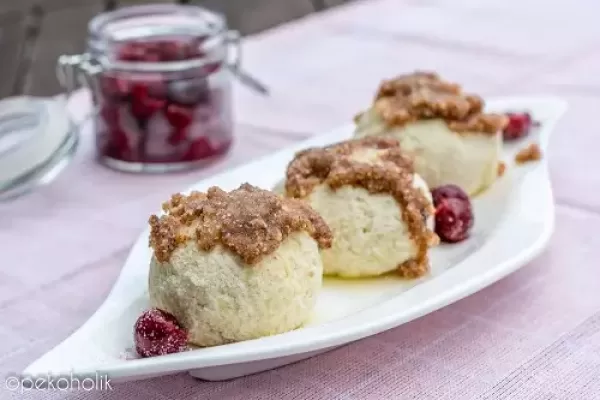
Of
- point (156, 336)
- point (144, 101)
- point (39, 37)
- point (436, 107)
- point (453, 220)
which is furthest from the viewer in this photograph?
point (39, 37)

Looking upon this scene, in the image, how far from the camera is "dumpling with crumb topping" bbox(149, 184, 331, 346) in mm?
966

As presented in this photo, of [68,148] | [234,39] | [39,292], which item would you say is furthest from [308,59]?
[39,292]

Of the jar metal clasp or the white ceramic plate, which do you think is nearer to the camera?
the white ceramic plate

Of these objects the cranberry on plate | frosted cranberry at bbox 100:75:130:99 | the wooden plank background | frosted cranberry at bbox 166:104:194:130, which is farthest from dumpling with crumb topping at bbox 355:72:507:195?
the wooden plank background

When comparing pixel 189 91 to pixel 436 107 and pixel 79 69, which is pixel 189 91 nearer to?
pixel 79 69

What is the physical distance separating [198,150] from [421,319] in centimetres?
65

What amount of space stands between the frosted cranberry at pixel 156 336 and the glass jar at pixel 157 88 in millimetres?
649

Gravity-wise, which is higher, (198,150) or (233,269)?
(233,269)

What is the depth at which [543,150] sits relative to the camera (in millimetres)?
1453

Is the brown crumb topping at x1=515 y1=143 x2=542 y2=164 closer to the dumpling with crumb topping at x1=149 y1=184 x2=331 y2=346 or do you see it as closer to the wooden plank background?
the dumpling with crumb topping at x1=149 y1=184 x2=331 y2=346

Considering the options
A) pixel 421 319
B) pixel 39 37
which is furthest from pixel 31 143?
pixel 39 37

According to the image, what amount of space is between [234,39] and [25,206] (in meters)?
0.55

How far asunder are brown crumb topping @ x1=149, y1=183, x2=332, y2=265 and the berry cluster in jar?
1.58ft

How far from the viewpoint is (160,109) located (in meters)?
1.52
